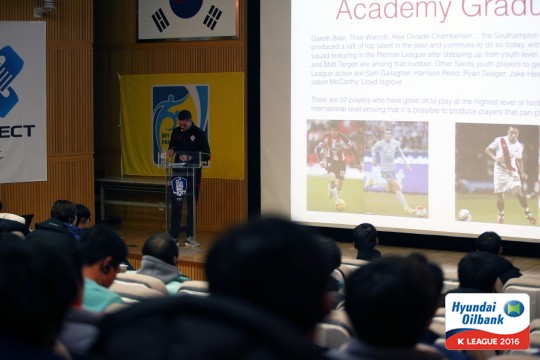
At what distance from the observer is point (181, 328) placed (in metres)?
0.76

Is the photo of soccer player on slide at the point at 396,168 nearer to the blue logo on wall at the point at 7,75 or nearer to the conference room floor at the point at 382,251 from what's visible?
the conference room floor at the point at 382,251

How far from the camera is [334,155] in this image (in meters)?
8.53

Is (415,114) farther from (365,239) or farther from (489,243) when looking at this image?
(489,243)

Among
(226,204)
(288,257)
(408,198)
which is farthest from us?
(226,204)

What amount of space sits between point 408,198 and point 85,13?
167 inches

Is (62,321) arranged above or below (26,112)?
below

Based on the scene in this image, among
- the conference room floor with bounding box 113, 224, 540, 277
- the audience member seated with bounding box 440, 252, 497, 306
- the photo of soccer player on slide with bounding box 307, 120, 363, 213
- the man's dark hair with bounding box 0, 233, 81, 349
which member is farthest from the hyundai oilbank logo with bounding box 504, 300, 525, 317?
the photo of soccer player on slide with bounding box 307, 120, 363, 213

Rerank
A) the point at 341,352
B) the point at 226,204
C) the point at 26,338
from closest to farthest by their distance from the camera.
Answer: the point at 26,338, the point at 341,352, the point at 226,204

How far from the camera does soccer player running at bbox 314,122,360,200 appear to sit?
8453mm

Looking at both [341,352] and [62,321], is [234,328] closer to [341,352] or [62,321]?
[62,321]

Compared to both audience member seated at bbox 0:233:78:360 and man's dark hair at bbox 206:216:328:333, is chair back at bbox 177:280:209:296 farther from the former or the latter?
man's dark hair at bbox 206:216:328:333

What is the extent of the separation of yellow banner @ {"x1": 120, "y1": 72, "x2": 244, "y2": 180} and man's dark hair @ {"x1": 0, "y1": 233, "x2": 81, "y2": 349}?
27.0 ft

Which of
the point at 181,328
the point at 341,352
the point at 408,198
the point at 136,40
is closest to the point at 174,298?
the point at 181,328

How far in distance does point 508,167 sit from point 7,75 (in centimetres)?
524
